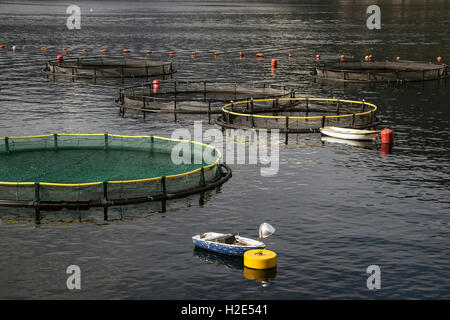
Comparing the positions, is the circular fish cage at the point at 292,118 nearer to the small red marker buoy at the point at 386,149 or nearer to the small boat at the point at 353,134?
the small boat at the point at 353,134

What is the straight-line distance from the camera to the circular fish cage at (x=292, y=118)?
10138 cm

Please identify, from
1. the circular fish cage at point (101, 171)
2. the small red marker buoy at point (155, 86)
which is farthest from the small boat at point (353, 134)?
the small red marker buoy at point (155, 86)

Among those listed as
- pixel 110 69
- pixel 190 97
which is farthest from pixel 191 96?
pixel 110 69

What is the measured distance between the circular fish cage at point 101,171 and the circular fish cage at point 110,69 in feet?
237

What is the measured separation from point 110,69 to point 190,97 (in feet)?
115

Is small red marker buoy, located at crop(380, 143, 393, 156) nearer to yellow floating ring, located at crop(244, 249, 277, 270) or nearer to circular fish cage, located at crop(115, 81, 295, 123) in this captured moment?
circular fish cage, located at crop(115, 81, 295, 123)

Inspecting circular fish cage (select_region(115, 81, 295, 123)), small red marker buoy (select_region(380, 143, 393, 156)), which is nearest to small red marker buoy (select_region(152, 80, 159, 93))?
circular fish cage (select_region(115, 81, 295, 123))

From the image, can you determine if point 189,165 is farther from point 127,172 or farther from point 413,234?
point 413,234

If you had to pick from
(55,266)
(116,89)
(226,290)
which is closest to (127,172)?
(55,266)

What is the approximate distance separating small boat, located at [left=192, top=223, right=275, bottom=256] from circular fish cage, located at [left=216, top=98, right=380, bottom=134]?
124ft

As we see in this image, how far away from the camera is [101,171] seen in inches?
2972
